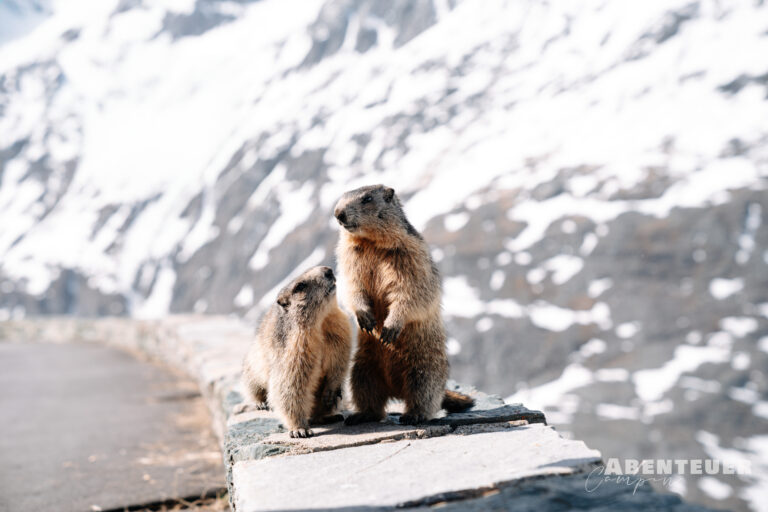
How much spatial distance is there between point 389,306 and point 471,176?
6523cm

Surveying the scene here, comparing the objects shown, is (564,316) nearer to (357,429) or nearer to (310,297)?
(357,429)

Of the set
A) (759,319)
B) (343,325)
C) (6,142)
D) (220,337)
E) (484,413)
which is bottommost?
(484,413)

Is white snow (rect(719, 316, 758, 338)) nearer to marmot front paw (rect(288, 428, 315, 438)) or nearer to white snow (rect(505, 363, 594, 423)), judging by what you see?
white snow (rect(505, 363, 594, 423))

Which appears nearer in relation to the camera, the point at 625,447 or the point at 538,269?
the point at 625,447

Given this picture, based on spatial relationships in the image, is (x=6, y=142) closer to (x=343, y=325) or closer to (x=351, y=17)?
(x=351, y=17)

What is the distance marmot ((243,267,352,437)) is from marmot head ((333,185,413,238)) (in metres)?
0.43

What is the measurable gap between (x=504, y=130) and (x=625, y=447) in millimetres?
48760

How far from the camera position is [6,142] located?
123m

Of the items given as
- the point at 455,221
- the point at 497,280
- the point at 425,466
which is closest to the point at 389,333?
the point at 425,466

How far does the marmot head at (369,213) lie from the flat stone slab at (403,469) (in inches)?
59.3

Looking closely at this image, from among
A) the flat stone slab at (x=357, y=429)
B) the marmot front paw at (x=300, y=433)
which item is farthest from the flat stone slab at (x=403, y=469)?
the marmot front paw at (x=300, y=433)

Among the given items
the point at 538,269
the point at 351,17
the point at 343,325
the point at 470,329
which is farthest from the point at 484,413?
the point at 351,17

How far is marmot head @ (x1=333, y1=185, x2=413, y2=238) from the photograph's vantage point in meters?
4.26

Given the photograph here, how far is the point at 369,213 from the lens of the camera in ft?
14.2
